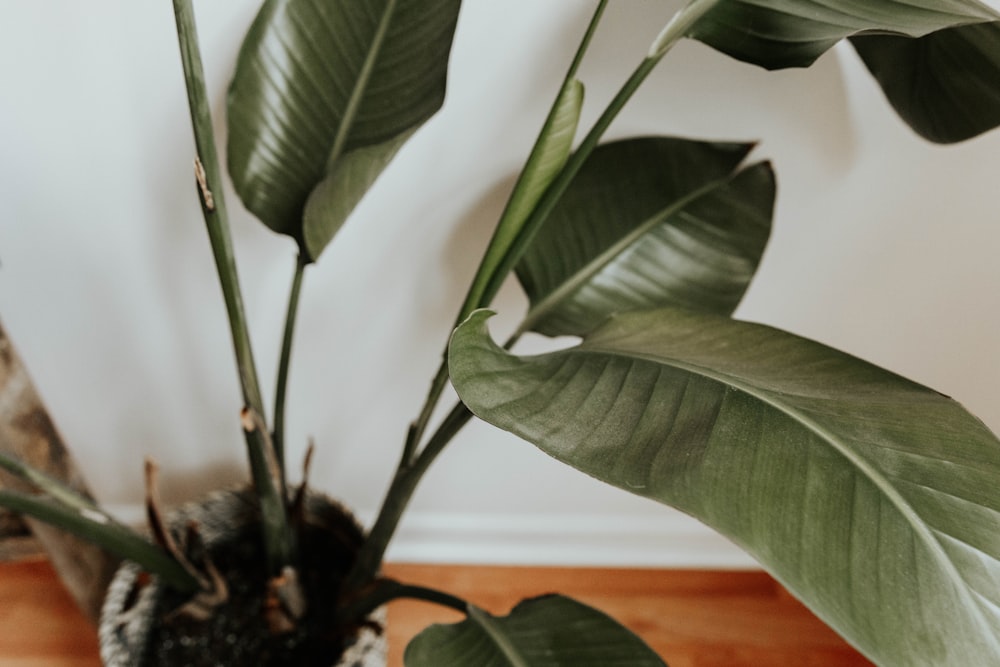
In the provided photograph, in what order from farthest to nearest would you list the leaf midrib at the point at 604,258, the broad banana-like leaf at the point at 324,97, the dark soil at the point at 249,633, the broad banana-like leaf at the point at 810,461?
the dark soil at the point at 249,633 < the leaf midrib at the point at 604,258 < the broad banana-like leaf at the point at 324,97 < the broad banana-like leaf at the point at 810,461

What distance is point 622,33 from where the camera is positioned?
652 mm

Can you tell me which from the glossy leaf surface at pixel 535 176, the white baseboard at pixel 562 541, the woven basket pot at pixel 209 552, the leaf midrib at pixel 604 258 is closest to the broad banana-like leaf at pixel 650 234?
the leaf midrib at pixel 604 258

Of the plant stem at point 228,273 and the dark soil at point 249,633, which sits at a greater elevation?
the plant stem at point 228,273

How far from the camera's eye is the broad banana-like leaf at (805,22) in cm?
41

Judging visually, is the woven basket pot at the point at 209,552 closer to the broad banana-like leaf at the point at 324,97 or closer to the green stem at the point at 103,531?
the green stem at the point at 103,531

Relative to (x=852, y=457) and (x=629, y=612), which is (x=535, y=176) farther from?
(x=629, y=612)

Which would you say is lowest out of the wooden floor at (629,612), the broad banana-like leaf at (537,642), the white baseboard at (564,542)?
the wooden floor at (629,612)

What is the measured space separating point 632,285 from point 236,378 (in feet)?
1.73

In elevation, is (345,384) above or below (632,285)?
below

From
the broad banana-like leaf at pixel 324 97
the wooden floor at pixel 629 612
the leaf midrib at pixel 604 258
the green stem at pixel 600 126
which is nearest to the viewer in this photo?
the green stem at pixel 600 126

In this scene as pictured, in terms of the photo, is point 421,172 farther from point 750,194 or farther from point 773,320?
point 773,320

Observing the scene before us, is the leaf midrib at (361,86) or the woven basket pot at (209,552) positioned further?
the woven basket pot at (209,552)

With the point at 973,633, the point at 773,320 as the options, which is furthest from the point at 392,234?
the point at 973,633

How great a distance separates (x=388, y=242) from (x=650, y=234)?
29 cm
